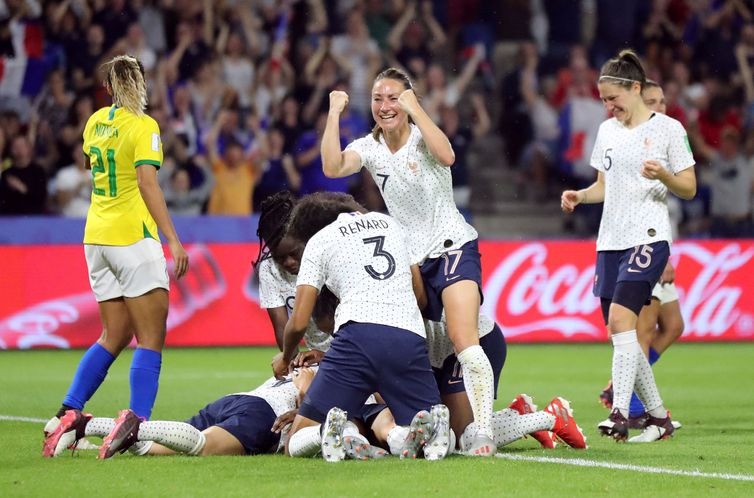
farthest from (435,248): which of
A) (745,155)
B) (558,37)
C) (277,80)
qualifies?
(558,37)

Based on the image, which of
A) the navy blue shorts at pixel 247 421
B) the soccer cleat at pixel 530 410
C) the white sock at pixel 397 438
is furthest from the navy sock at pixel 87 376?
the soccer cleat at pixel 530 410

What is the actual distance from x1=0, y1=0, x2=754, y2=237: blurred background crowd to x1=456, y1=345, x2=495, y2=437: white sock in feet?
32.4

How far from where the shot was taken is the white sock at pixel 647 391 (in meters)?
8.09

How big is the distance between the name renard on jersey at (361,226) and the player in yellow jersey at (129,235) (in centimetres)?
107

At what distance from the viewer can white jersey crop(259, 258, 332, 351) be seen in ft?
25.5

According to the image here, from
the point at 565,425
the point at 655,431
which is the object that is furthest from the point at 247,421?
the point at 655,431

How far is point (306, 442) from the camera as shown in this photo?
21.8 ft

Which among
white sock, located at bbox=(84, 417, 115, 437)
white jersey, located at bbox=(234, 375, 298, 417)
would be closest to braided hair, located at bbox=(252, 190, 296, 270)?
white jersey, located at bbox=(234, 375, 298, 417)

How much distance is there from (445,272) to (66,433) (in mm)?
2120

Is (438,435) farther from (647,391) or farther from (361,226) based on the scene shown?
(647,391)

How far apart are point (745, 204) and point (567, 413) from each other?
11.9 metres

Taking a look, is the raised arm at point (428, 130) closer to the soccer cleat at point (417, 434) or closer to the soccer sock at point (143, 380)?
the soccer cleat at point (417, 434)

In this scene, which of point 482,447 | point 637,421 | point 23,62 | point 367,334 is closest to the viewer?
point 367,334

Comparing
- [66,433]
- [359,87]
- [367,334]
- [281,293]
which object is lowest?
[66,433]
